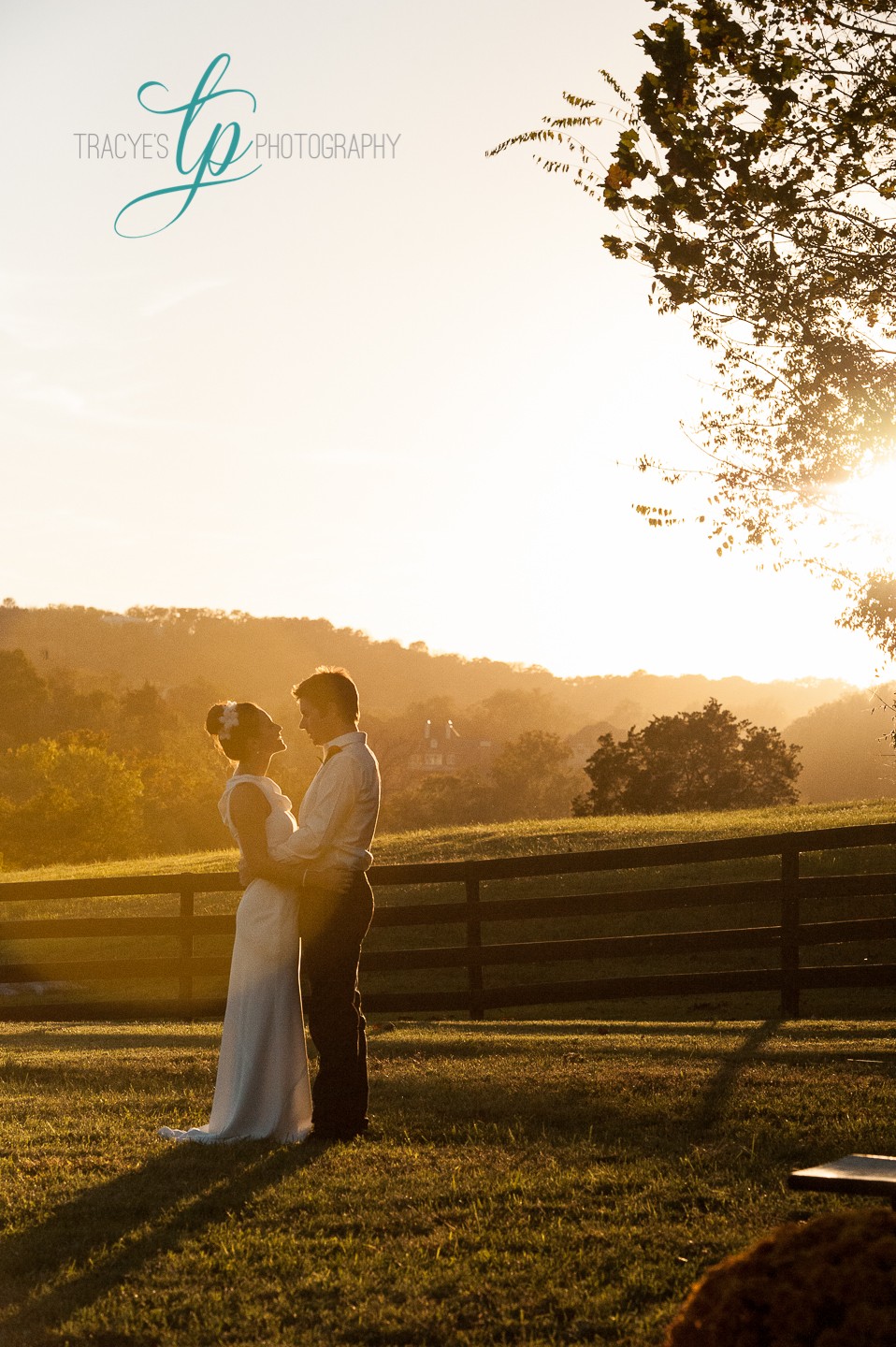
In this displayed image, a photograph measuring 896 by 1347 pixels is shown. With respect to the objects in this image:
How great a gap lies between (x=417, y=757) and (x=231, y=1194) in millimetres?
109839

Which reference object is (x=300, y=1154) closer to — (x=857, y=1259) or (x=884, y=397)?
(x=857, y=1259)

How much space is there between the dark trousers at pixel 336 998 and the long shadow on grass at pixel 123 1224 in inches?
10.4

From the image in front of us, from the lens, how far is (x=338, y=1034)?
21.9ft

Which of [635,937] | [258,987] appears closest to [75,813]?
[635,937]

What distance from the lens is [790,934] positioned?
11.7 meters

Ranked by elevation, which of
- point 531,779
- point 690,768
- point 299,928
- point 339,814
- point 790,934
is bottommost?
point 531,779

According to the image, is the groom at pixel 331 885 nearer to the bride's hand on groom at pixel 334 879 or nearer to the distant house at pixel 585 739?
the bride's hand on groom at pixel 334 879

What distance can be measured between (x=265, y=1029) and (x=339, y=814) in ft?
3.97

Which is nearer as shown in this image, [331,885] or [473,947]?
[331,885]

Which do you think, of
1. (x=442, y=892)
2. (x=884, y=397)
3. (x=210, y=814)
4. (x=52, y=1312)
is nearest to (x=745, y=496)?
(x=884, y=397)

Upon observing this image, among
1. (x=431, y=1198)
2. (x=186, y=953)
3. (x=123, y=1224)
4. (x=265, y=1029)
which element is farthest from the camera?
(x=186, y=953)

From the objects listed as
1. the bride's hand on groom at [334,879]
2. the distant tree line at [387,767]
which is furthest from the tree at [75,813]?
the bride's hand on groom at [334,879]

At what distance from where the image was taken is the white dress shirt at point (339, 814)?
21.6 ft

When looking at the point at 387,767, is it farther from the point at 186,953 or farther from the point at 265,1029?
the point at 265,1029
